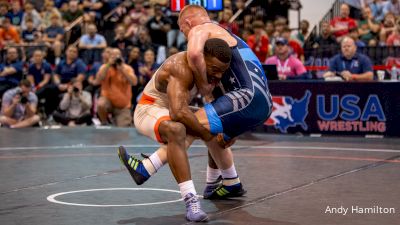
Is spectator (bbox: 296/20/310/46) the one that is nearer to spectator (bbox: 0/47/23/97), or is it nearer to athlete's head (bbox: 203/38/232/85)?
spectator (bbox: 0/47/23/97)

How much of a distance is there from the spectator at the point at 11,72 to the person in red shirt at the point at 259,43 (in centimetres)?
445

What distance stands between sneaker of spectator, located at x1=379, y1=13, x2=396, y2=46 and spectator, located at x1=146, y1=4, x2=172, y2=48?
14.5ft

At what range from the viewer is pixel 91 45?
56.6 ft

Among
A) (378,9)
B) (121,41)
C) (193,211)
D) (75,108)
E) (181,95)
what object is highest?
(181,95)

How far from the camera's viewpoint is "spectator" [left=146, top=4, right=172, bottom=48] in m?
17.3

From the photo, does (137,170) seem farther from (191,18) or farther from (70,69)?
(70,69)

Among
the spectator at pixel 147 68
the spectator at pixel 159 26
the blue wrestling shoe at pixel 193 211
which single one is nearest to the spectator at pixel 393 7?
the spectator at pixel 159 26

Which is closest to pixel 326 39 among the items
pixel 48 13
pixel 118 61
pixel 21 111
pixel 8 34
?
pixel 118 61

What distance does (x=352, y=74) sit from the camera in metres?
12.3

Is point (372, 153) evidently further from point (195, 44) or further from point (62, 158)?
point (195, 44)

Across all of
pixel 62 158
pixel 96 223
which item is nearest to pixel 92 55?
pixel 62 158

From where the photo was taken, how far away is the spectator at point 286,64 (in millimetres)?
12992

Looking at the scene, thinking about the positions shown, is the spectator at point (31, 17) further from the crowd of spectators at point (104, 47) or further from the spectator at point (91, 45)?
the spectator at point (91, 45)

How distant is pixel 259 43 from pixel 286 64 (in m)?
2.28
